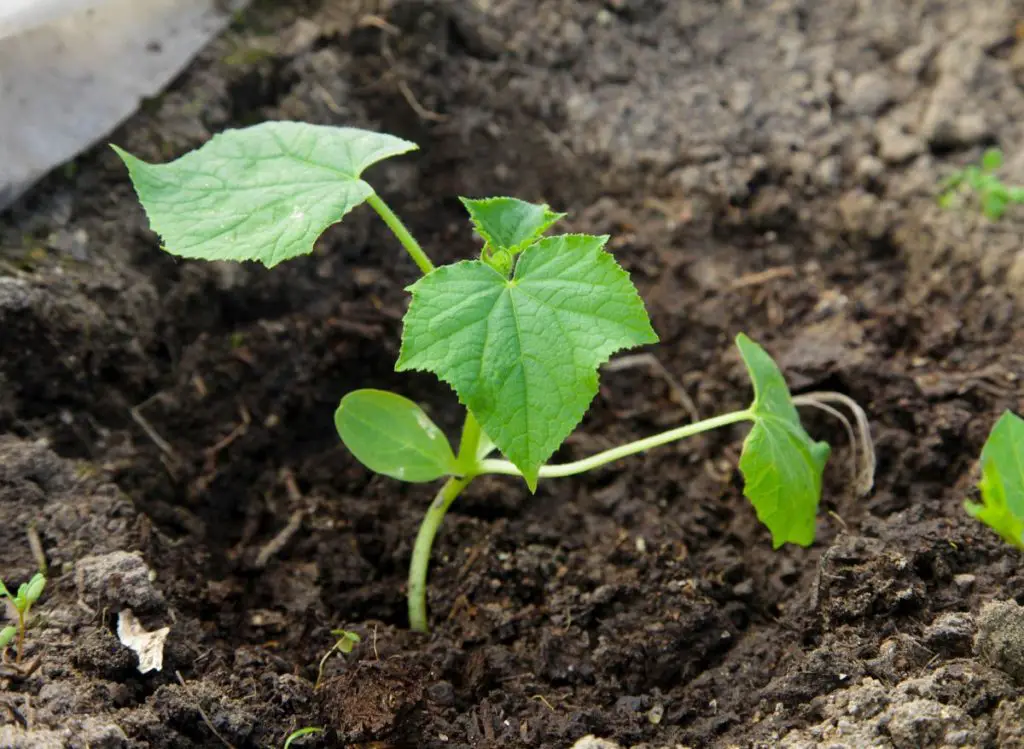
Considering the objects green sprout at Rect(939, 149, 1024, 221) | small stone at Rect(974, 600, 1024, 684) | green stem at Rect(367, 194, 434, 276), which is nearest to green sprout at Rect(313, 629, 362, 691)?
green stem at Rect(367, 194, 434, 276)

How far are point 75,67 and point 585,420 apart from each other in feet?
4.68

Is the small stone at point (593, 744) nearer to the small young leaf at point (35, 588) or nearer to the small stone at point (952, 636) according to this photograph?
the small stone at point (952, 636)

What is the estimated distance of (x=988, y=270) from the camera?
94.3 inches

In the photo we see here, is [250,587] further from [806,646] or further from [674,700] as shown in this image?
[806,646]

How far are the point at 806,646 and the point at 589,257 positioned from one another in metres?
0.78

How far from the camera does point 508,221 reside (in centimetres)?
159

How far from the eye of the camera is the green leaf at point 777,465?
5.44ft

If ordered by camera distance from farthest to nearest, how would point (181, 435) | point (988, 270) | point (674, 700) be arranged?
point (988, 270)
point (181, 435)
point (674, 700)

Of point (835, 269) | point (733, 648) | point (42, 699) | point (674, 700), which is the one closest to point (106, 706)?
point (42, 699)

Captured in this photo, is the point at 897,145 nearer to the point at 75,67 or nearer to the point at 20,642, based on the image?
the point at 75,67

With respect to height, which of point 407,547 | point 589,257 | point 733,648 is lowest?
point 733,648

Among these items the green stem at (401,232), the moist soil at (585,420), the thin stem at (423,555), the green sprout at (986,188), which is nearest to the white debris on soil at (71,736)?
the moist soil at (585,420)

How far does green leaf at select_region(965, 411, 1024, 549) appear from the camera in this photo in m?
1.49

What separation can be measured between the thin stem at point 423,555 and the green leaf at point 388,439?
0.09 m
